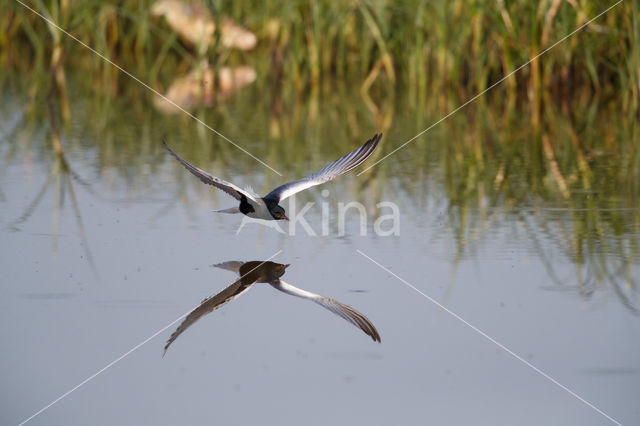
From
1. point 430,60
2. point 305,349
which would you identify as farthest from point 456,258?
point 430,60

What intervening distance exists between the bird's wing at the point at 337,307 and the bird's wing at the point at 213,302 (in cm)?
11

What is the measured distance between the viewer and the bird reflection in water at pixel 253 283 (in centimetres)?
341

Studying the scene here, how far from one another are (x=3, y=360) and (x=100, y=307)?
52 cm

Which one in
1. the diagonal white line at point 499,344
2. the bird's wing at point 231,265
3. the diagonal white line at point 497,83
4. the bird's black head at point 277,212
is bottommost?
the diagonal white line at point 499,344

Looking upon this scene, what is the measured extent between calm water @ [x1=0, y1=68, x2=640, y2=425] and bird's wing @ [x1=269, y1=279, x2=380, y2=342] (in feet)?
0.10

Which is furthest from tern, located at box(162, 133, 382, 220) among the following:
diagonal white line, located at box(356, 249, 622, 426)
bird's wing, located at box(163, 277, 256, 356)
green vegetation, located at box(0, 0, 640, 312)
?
green vegetation, located at box(0, 0, 640, 312)

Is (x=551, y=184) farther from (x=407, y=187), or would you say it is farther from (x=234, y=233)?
(x=234, y=233)

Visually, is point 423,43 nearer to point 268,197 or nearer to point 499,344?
point 268,197

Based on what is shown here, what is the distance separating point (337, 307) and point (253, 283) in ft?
1.52

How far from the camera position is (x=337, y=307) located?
3.59 meters

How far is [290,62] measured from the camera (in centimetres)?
941

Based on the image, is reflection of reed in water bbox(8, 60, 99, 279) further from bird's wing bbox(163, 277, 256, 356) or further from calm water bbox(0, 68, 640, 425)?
bird's wing bbox(163, 277, 256, 356)

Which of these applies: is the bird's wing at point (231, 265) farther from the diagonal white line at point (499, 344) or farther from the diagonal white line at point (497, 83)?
the diagonal white line at point (497, 83)

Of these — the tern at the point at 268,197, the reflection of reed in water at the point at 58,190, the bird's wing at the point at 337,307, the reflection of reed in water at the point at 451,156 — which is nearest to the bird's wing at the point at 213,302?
the bird's wing at the point at 337,307
